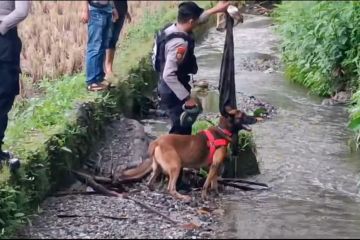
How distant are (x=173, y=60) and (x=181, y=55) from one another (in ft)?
0.28

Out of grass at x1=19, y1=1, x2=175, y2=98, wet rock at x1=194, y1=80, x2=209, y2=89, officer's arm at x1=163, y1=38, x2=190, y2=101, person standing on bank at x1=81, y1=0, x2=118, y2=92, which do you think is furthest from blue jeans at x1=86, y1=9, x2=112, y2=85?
wet rock at x1=194, y1=80, x2=209, y2=89

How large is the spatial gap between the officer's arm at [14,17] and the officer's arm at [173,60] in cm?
139

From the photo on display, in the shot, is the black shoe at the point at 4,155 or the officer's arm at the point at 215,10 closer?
the black shoe at the point at 4,155

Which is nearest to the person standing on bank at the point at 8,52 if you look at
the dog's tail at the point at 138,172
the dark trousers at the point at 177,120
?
the dog's tail at the point at 138,172

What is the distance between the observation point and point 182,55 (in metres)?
7.46

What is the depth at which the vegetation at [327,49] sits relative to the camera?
1194cm

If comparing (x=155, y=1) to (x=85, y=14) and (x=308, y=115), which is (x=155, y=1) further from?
(x=85, y=14)

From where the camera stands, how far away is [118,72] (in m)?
10.6

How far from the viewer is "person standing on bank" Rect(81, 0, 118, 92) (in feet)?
30.2

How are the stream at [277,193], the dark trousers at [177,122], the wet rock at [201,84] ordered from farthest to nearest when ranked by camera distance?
the wet rock at [201,84] → the dark trousers at [177,122] → the stream at [277,193]

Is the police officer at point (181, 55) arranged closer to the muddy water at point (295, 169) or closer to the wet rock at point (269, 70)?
the muddy water at point (295, 169)

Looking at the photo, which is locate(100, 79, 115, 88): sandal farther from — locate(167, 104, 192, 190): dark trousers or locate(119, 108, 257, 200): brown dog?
locate(119, 108, 257, 200): brown dog

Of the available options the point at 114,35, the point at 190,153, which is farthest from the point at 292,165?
the point at 114,35

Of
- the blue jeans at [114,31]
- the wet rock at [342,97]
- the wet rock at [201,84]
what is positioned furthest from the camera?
the wet rock at [201,84]
